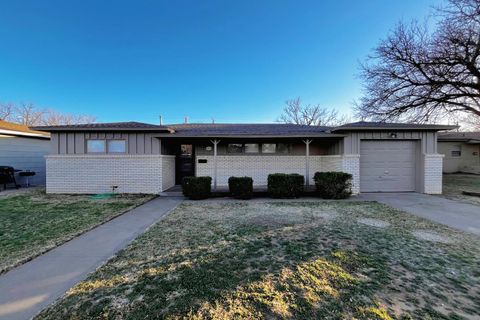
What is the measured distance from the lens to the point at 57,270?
2.90 metres

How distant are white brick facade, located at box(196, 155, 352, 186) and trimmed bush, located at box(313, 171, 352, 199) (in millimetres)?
2382

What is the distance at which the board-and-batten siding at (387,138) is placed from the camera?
8961mm

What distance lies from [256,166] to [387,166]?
19.0ft

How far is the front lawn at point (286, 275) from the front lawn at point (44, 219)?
157 cm

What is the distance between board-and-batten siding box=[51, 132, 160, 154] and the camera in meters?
9.01

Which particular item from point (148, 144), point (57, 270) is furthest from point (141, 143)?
point (57, 270)

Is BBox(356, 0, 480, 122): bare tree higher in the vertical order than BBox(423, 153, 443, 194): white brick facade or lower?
higher

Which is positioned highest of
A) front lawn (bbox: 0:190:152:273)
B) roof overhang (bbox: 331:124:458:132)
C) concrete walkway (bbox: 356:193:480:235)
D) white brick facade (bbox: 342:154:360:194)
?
roof overhang (bbox: 331:124:458:132)

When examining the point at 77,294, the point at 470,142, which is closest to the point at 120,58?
the point at 77,294

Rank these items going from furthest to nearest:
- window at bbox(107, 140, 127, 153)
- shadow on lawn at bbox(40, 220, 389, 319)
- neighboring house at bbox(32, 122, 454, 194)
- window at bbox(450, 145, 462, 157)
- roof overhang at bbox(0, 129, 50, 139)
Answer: window at bbox(450, 145, 462, 157), roof overhang at bbox(0, 129, 50, 139), window at bbox(107, 140, 127, 153), neighboring house at bbox(32, 122, 454, 194), shadow on lawn at bbox(40, 220, 389, 319)

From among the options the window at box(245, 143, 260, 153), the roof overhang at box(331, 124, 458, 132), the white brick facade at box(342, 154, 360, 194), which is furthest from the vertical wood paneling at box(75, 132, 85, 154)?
the white brick facade at box(342, 154, 360, 194)

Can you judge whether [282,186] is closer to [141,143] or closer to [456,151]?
[141,143]

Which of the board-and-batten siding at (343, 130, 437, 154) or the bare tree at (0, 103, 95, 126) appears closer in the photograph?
the board-and-batten siding at (343, 130, 437, 154)

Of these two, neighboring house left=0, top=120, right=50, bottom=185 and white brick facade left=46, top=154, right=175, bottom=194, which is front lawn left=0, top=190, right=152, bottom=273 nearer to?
white brick facade left=46, top=154, right=175, bottom=194
